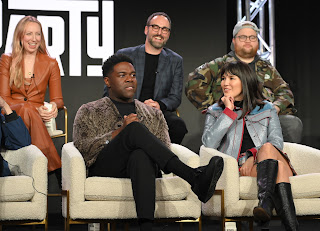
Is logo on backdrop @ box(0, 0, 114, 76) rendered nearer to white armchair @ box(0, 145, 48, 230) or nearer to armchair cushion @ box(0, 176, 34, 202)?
white armchair @ box(0, 145, 48, 230)

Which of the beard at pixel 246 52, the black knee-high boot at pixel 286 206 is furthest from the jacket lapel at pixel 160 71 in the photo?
the black knee-high boot at pixel 286 206

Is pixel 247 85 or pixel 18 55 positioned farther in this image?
pixel 18 55

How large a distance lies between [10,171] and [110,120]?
0.84 meters

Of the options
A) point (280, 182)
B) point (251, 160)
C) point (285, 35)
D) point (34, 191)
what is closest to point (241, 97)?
point (251, 160)

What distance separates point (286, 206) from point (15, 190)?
1.77 meters

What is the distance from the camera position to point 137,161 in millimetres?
3949

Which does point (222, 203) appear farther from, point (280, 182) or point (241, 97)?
point (241, 97)

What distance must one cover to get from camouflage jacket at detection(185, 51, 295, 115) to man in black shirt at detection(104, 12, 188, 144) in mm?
166

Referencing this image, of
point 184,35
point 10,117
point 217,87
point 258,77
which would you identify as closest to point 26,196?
point 10,117

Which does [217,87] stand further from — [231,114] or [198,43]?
[198,43]

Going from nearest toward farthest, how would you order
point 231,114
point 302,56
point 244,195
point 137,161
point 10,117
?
point 137,161 < point 244,195 < point 10,117 < point 231,114 < point 302,56

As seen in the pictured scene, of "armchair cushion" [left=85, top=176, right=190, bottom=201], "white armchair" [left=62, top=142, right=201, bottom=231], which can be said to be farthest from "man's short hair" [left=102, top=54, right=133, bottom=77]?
"armchair cushion" [left=85, top=176, right=190, bottom=201]

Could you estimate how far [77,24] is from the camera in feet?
21.5

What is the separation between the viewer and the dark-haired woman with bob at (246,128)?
4352mm
